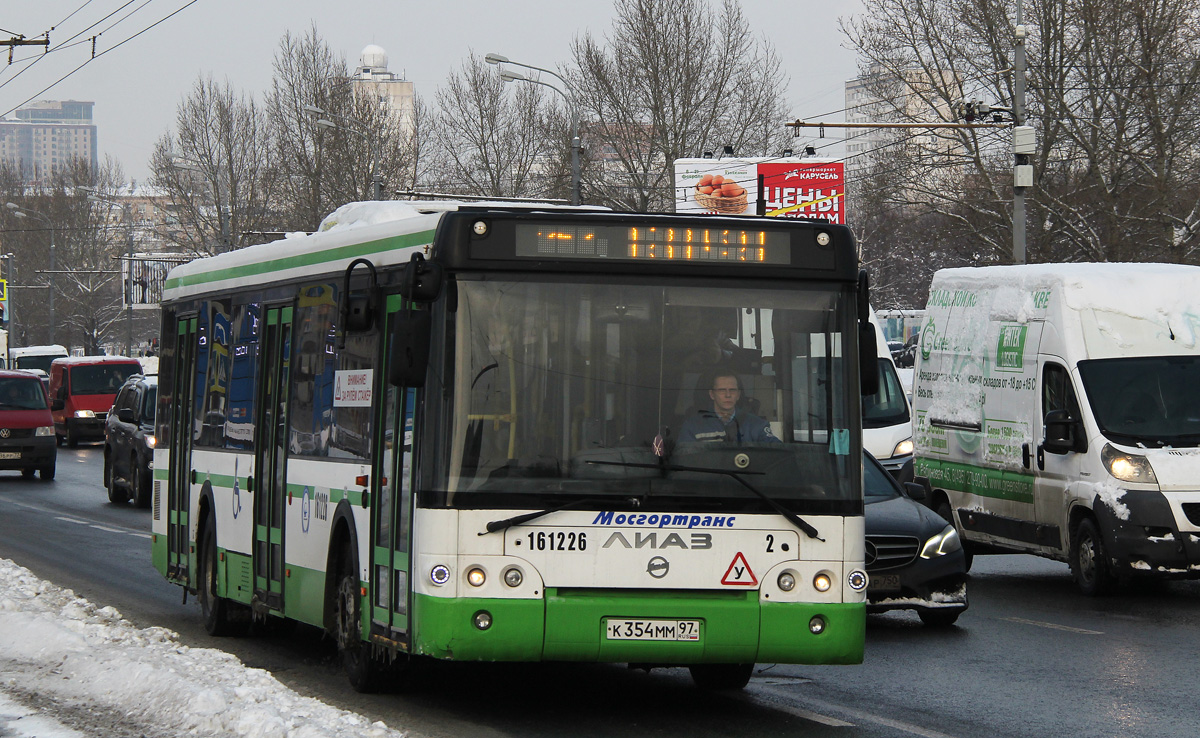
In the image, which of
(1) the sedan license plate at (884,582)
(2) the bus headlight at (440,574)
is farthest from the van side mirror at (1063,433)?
(2) the bus headlight at (440,574)

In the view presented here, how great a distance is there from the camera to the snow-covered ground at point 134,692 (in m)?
7.21

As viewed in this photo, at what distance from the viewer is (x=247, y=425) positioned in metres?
11.2

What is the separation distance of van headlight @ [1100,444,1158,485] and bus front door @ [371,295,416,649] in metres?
7.43

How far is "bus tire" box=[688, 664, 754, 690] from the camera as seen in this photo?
30.5 feet

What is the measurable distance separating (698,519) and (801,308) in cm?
109

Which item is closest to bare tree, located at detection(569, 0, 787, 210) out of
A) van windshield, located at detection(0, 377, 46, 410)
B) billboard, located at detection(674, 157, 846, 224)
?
billboard, located at detection(674, 157, 846, 224)

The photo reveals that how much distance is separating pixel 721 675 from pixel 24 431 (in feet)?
83.4

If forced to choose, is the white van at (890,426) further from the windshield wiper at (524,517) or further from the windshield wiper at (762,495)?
the windshield wiper at (524,517)

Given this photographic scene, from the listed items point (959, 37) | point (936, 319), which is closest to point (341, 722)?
point (936, 319)

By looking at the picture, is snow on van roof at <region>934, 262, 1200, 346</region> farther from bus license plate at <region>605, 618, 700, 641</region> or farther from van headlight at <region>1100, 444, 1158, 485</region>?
bus license plate at <region>605, 618, 700, 641</region>

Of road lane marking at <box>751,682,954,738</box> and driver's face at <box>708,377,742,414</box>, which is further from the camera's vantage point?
road lane marking at <box>751,682,954,738</box>

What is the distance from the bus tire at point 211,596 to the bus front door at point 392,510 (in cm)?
353

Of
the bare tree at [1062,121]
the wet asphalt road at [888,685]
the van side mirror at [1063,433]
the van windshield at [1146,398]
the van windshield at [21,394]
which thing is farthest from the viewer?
the bare tree at [1062,121]

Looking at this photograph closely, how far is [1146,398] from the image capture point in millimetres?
14461
